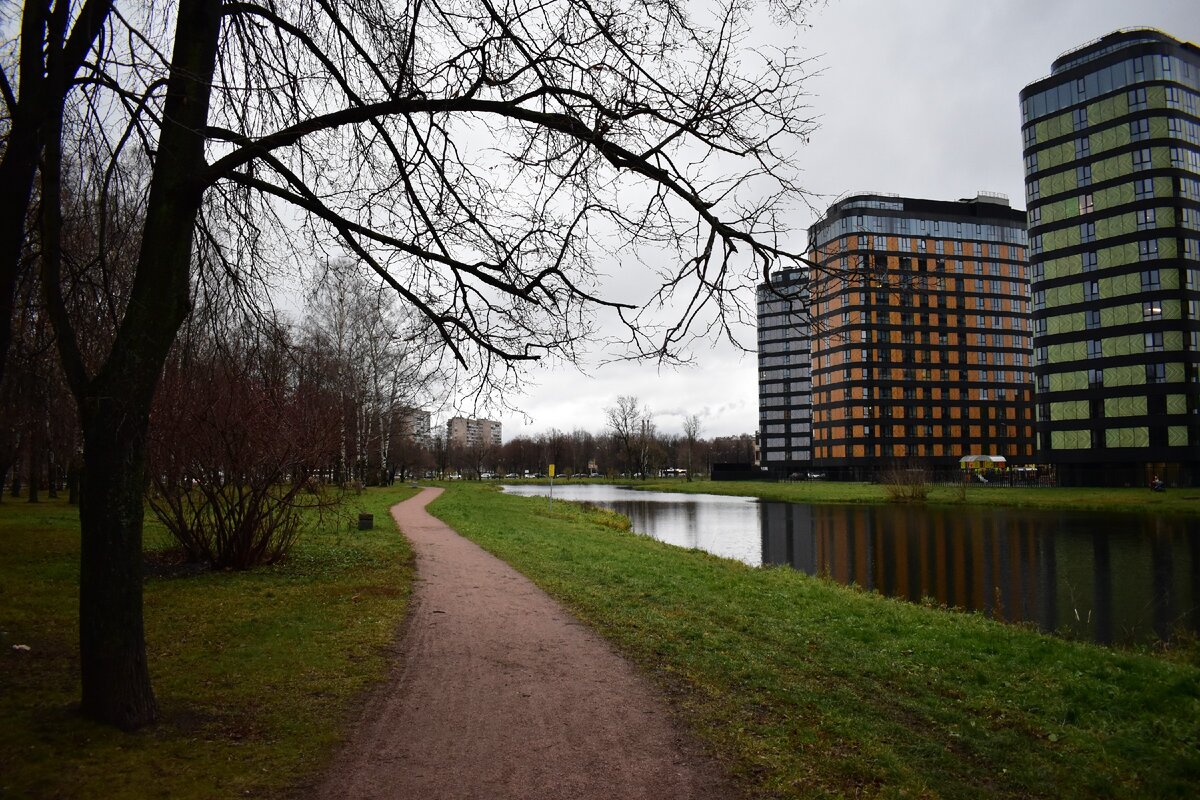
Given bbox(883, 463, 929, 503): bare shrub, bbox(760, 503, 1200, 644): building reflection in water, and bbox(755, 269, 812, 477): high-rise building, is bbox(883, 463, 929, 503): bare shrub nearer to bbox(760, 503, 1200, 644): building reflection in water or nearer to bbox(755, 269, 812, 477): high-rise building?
bbox(760, 503, 1200, 644): building reflection in water

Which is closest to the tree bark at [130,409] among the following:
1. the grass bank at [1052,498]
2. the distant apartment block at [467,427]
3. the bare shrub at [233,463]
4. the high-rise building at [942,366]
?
the distant apartment block at [467,427]

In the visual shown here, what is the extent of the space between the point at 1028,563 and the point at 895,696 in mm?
18078

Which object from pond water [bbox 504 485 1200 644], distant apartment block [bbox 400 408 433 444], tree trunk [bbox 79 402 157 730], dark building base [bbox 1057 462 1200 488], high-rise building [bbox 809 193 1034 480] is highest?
high-rise building [bbox 809 193 1034 480]

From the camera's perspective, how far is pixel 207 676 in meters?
6.71

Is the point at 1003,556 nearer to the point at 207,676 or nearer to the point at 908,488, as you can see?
the point at 207,676

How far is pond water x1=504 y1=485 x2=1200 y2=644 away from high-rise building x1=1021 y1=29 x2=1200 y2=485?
20614mm

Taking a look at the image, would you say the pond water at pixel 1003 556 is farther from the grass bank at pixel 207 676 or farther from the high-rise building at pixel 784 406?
the high-rise building at pixel 784 406

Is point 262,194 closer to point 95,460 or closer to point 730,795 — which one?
point 95,460

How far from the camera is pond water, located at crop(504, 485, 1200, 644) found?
15.0 metres

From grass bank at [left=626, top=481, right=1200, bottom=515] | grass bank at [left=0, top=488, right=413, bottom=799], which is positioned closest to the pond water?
grass bank at [left=626, top=481, right=1200, bottom=515]

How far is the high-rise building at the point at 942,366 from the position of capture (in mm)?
87625

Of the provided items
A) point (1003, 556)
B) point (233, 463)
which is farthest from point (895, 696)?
point (1003, 556)

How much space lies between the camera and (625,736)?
18.1 feet

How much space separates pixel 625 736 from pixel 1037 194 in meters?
70.1
